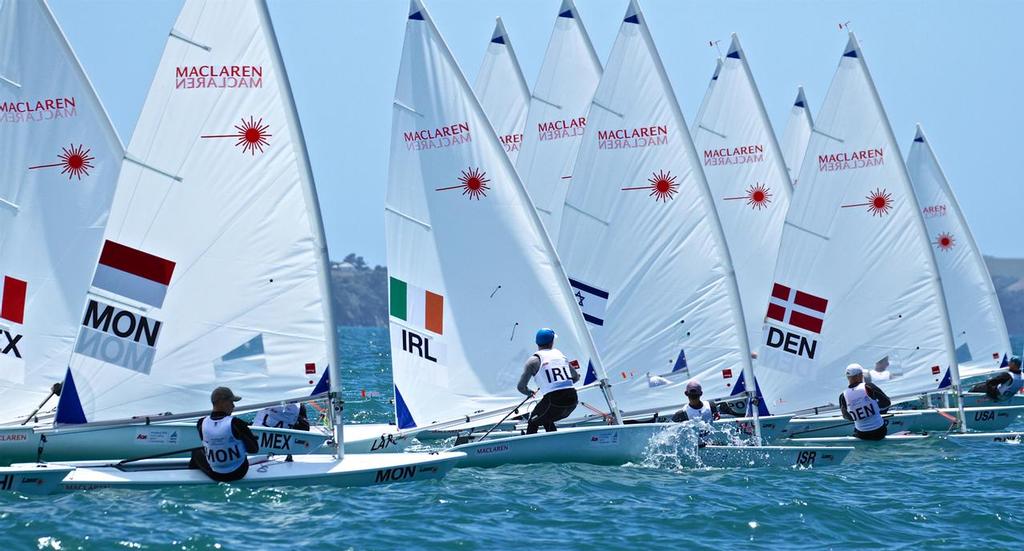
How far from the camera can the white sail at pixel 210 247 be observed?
49.2 feet

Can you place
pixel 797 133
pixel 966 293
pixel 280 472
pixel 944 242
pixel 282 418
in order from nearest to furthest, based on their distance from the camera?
pixel 280 472, pixel 282 418, pixel 966 293, pixel 944 242, pixel 797 133

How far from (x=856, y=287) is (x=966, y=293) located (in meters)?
7.87

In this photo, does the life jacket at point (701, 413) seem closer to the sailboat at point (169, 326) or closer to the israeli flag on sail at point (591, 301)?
the israeli flag on sail at point (591, 301)

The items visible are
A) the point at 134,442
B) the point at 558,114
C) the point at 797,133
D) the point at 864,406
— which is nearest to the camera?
the point at 134,442

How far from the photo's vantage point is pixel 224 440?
13.9m

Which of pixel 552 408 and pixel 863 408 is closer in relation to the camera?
pixel 552 408

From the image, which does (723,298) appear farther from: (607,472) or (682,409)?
(607,472)

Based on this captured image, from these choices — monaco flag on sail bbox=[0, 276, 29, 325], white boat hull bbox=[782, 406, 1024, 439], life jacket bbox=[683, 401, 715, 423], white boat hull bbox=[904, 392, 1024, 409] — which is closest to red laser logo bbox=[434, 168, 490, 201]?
life jacket bbox=[683, 401, 715, 423]

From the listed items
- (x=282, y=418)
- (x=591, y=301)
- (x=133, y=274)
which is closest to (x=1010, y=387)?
→ (x=591, y=301)

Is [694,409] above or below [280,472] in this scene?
above

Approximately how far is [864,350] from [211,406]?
10.6 meters

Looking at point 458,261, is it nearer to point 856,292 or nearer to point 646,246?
point 646,246

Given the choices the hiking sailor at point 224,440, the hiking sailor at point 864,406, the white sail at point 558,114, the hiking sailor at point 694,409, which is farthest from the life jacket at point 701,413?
the white sail at point 558,114

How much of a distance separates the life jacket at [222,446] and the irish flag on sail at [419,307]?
4172 millimetres
